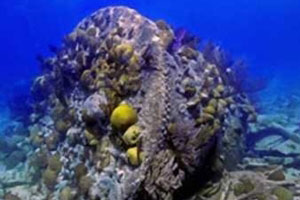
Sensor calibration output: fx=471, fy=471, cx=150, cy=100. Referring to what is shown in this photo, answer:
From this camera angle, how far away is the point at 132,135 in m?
5.45

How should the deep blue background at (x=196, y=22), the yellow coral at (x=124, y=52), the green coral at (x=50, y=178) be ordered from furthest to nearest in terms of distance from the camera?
the deep blue background at (x=196, y=22) → the green coral at (x=50, y=178) → the yellow coral at (x=124, y=52)

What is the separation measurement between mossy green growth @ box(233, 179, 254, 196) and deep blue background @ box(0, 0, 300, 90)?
151 ft

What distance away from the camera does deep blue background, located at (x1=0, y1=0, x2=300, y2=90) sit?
78.7 meters

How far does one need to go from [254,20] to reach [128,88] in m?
178

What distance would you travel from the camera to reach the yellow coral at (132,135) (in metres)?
5.43

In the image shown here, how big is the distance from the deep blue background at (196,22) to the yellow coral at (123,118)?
47.3 m

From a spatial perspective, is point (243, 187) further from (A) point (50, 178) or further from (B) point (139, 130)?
(A) point (50, 178)

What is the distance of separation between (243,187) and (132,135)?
2042mm

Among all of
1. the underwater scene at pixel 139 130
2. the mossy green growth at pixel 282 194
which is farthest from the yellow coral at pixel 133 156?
the mossy green growth at pixel 282 194

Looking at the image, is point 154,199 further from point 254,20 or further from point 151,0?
point 254,20

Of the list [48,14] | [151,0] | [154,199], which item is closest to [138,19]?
[154,199]

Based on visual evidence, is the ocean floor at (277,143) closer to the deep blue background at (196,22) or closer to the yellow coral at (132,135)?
the yellow coral at (132,135)

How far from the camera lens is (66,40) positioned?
28.4 ft

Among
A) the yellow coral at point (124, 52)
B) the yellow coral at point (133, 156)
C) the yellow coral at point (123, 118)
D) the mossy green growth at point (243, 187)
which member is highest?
the yellow coral at point (124, 52)
